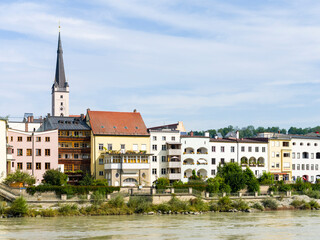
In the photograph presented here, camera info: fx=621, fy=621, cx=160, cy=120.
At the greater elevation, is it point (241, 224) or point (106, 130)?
point (106, 130)

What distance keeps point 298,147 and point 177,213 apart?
41601mm

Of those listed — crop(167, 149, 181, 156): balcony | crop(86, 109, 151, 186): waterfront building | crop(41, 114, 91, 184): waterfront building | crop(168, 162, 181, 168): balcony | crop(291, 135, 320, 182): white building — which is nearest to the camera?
crop(86, 109, 151, 186): waterfront building

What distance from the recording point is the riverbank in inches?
2493

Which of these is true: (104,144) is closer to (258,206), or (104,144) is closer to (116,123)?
(116,123)

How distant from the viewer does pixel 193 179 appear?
87688mm

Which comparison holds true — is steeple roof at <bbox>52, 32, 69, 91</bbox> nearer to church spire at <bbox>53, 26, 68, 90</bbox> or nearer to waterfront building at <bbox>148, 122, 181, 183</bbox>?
church spire at <bbox>53, 26, 68, 90</bbox>

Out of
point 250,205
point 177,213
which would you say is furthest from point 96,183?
point 250,205

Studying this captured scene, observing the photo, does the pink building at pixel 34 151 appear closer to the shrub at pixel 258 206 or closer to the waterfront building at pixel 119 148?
the waterfront building at pixel 119 148

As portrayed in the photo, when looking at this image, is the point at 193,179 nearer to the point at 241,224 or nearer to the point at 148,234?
the point at 241,224

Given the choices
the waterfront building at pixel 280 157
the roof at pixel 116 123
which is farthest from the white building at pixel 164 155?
the waterfront building at pixel 280 157

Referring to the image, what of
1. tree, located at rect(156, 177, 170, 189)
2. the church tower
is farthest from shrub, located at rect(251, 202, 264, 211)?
the church tower

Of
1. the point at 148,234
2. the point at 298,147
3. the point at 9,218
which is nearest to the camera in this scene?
the point at 148,234

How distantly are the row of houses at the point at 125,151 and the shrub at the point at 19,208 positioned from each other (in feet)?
38.5

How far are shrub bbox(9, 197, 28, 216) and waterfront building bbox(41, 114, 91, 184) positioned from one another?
20.2 m
